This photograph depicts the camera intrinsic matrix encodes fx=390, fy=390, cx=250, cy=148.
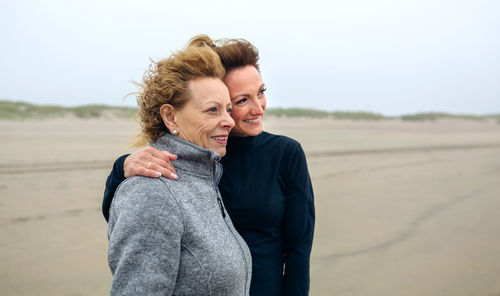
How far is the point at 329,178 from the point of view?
988 cm

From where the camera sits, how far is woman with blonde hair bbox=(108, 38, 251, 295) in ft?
4.16

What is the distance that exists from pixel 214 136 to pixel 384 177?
940 centimetres

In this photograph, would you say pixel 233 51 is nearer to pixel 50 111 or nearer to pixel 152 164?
pixel 152 164

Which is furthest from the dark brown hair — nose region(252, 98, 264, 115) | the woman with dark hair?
nose region(252, 98, 264, 115)

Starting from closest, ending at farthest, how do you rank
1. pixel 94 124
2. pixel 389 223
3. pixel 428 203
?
pixel 389 223
pixel 428 203
pixel 94 124

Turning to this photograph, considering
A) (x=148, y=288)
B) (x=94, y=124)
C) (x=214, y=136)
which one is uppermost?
(x=214, y=136)

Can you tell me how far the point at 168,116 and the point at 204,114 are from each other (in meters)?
0.16

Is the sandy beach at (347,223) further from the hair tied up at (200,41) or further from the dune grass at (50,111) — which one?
the dune grass at (50,111)

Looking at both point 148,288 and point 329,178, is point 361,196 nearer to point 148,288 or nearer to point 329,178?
point 329,178

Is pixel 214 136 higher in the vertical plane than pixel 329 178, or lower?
higher

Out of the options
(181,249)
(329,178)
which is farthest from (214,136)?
(329,178)

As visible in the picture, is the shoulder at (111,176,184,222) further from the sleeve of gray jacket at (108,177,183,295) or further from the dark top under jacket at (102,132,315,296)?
the dark top under jacket at (102,132,315,296)

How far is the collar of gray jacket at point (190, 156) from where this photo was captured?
1.57 metres

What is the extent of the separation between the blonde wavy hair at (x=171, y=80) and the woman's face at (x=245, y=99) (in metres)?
0.29
